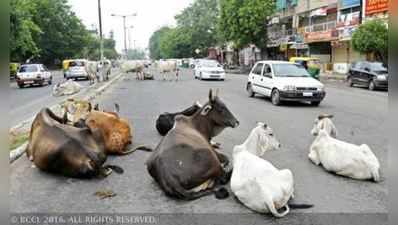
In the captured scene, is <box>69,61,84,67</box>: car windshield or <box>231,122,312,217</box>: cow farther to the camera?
<box>69,61,84,67</box>: car windshield

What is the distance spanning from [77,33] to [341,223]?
75388mm

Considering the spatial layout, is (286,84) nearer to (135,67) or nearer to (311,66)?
(311,66)

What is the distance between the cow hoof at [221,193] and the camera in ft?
18.3

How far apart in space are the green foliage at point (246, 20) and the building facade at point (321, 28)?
5.67ft

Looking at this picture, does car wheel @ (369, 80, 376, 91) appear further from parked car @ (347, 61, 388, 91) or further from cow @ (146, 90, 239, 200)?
cow @ (146, 90, 239, 200)

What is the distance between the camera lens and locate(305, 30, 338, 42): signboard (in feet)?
129

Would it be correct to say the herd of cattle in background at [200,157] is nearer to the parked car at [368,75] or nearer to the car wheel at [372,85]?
the parked car at [368,75]

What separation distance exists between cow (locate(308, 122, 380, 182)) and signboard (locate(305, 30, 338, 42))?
3442 cm

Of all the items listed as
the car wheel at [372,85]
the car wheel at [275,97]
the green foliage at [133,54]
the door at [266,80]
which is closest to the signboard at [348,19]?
the car wheel at [372,85]

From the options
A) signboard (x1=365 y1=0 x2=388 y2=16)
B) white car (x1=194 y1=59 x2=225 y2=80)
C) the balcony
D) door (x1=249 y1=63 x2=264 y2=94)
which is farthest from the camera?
the balcony

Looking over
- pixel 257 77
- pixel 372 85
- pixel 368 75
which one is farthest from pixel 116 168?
pixel 368 75

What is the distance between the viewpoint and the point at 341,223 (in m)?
4.79

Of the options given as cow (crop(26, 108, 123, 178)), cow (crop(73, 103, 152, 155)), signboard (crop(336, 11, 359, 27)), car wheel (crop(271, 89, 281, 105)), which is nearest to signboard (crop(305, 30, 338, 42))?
signboard (crop(336, 11, 359, 27))

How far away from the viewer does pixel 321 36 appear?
138 ft
